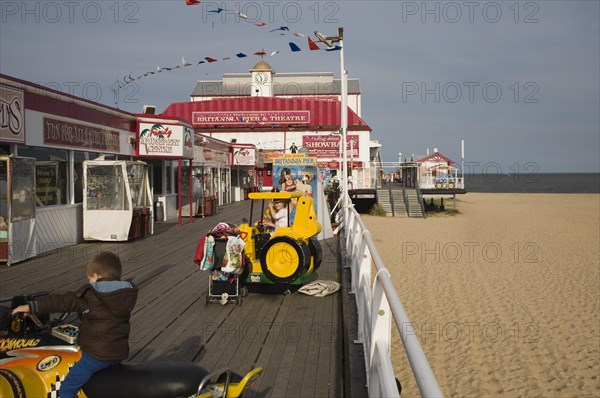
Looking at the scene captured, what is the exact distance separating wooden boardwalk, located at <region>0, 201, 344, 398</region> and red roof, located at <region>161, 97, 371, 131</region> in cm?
3928

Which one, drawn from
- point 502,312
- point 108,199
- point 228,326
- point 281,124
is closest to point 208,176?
point 108,199

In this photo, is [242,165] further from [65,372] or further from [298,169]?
[65,372]

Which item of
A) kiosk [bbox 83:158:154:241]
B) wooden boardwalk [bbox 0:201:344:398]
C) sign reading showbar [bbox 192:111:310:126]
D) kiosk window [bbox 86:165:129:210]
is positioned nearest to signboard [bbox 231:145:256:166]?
sign reading showbar [bbox 192:111:310:126]

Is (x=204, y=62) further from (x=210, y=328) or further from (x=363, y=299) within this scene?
(x=363, y=299)

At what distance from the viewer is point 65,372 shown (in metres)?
3.51

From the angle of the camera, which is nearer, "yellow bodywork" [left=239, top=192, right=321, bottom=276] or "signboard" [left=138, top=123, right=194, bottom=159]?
"yellow bodywork" [left=239, top=192, right=321, bottom=276]

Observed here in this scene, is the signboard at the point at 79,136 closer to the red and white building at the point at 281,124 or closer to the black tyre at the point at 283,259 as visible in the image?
the black tyre at the point at 283,259

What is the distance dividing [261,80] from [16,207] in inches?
1883

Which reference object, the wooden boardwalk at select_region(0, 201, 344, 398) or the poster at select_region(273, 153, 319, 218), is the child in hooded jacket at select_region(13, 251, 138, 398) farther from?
the poster at select_region(273, 153, 319, 218)

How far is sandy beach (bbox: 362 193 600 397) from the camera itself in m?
8.05

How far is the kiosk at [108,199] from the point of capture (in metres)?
15.2

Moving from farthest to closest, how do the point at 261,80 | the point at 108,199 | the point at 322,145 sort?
the point at 261,80 → the point at 322,145 → the point at 108,199

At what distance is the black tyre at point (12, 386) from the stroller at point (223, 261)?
4177 millimetres

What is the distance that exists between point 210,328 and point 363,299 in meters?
2.09
